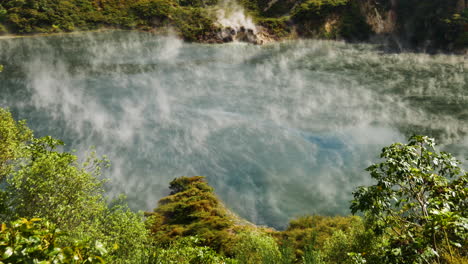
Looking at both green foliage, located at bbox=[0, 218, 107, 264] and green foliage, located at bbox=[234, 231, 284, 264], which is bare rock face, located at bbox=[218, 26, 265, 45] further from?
green foliage, located at bbox=[0, 218, 107, 264]

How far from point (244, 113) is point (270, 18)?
8312 cm

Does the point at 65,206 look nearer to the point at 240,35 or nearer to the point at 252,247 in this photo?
the point at 252,247

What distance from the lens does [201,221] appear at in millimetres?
32594

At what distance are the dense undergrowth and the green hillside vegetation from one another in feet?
330

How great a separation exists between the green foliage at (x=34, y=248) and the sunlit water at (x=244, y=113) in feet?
111

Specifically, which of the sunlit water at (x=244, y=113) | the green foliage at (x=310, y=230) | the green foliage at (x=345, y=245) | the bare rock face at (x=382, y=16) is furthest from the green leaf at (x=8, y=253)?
the bare rock face at (x=382, y=16)

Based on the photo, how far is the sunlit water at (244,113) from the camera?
Answer: 4450 cm

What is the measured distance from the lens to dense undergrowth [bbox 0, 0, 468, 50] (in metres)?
111

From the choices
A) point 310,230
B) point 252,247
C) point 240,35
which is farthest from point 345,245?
point 240,35

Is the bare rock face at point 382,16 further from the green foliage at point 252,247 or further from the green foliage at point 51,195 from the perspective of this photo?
the green foliage at point 51,195

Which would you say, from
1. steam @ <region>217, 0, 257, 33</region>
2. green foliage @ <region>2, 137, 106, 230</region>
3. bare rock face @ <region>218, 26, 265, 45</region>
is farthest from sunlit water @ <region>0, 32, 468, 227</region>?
steam @ <region>217, 0, 257, 33</region>

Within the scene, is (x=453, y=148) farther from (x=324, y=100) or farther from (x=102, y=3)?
(x=102, y=3)

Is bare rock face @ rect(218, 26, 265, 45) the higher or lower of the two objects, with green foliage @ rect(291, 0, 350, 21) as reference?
lower

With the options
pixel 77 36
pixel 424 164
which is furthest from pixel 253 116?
pixel 77 36
